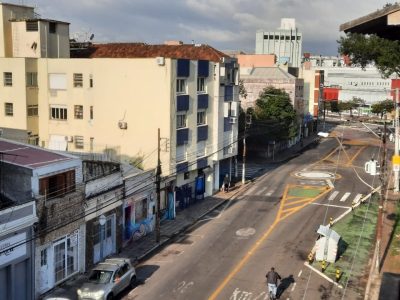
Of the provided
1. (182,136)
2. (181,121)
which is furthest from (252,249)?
(181,121)

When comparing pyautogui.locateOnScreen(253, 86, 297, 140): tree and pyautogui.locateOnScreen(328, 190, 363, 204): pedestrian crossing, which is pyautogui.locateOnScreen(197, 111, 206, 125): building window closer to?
pyautogui.locateOnScreen(328, 190, 363, 204): pedestrian crossing

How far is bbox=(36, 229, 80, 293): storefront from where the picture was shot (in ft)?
88.8

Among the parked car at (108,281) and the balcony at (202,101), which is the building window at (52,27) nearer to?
the balcony at (202,101)

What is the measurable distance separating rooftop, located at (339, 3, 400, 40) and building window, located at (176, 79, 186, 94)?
35002 mm

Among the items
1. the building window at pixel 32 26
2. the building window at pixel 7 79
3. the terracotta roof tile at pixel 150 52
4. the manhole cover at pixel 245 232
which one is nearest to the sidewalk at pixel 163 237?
the manhole cover at pixel 245 232

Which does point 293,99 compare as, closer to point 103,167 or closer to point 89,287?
point 103,167

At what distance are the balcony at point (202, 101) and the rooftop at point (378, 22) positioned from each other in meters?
38.0

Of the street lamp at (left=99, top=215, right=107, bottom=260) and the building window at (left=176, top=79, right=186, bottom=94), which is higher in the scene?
the building window at (left=176, top=79, right=186, bottom=94)

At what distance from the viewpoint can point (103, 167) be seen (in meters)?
34.1

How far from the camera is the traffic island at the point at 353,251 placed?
97.7ft

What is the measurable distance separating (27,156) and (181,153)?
18.6m

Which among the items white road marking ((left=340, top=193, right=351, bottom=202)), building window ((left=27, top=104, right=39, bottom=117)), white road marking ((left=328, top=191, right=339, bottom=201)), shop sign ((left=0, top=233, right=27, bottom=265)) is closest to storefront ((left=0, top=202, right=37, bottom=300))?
shop sign ((left=0, top=233, right=27, bottom=265))

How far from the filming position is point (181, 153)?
45219mm

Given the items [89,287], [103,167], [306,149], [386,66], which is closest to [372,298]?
[89,287]
